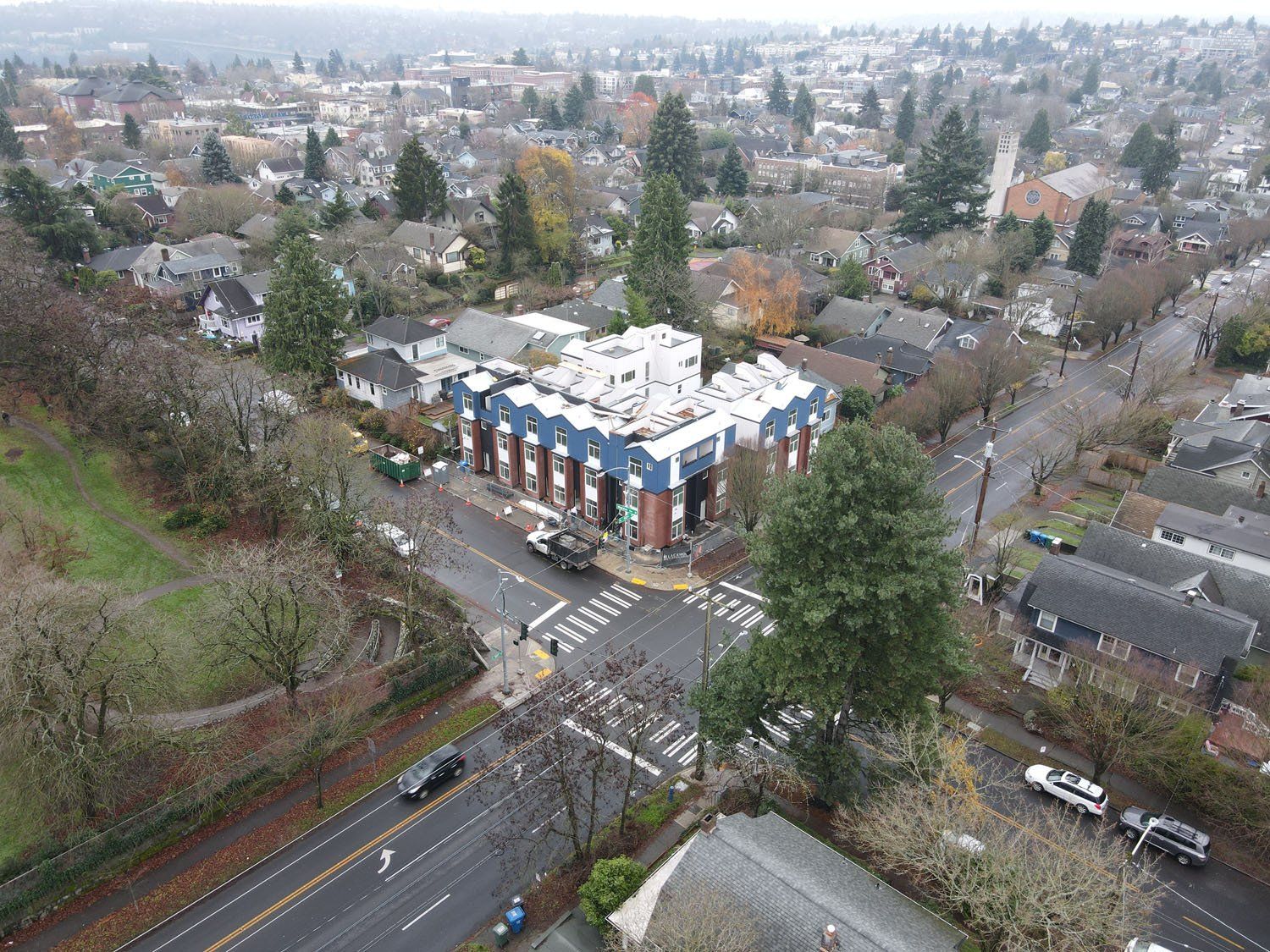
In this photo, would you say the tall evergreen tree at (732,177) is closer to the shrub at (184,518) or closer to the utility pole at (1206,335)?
the utility pole at (1206,335)

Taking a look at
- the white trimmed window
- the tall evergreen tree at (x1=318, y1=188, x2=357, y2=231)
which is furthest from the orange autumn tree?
the white trimmed window

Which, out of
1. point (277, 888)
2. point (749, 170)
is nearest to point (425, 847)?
point (277, 888)

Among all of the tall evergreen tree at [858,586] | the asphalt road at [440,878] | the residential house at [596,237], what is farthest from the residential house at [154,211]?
the tall evergreen tree at [858,586]

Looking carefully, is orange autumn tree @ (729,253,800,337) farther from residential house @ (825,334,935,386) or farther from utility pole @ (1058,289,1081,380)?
utility pole @ (1058,289,1081,380)

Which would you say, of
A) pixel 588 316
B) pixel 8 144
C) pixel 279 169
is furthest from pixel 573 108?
pixel 588 316

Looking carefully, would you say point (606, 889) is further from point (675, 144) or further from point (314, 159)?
point (314, 159)

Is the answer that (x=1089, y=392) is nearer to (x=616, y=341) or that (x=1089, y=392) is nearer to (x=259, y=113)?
(x=616, y=341)
